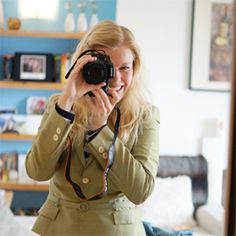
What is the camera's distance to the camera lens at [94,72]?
27.4 inches

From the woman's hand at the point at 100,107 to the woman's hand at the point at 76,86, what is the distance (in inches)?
0.6

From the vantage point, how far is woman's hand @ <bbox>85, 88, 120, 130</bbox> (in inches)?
27.6

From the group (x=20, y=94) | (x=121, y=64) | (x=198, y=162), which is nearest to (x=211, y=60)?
(x=198, y=162)

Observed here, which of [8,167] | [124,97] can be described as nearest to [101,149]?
[124,97]

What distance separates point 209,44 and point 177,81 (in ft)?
0.77

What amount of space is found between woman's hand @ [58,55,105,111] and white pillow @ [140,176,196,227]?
1.22 metres

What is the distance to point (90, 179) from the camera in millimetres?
702

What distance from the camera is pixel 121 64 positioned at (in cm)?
74

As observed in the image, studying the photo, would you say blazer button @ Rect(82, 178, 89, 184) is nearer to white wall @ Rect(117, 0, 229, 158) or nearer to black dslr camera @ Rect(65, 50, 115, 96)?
black dslr camera @ Rect(65, 50, 115, 96)

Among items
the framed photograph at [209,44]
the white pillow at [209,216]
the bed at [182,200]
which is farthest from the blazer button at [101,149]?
the framed photograph at [209,44]

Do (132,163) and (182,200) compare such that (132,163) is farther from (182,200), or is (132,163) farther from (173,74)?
(173,74)

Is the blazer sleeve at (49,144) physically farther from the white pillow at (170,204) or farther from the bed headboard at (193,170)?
the bed headboard at (193,170)

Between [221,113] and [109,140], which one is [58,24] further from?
[109,140]

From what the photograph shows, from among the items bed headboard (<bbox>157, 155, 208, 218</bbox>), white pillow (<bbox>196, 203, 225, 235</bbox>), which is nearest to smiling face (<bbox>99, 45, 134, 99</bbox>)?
white pillow (<bbox>196, 203, 225, 235</bbox>)
